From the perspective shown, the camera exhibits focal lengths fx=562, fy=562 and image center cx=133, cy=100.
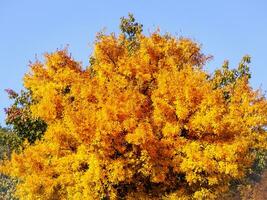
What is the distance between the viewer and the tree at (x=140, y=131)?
38.3 m

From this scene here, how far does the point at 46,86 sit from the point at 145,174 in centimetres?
1128

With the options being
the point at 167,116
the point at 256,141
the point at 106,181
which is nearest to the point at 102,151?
the point at 106,181

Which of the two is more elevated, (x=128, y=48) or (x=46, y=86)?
(x=128, y=48)

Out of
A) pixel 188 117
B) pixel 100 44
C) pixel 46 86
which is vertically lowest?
pixel 188 117

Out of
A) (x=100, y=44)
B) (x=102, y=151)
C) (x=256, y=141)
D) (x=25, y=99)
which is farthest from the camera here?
(x=25, y=99)

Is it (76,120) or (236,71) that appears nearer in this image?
(76,120)

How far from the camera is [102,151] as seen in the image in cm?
3812

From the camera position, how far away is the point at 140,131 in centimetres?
3778

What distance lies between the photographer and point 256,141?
42969 mm

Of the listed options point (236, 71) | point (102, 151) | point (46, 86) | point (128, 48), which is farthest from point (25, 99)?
point (236, 71)

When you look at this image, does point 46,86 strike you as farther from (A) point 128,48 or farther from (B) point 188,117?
(B) point 188,117

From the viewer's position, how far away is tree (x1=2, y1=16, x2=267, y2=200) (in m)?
38.3

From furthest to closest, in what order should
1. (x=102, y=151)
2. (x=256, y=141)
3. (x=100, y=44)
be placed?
1. (x=100, y=44)
2. (x=256, y=141)
3. (x=102, y=151)

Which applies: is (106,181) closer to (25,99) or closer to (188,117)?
(188,117)
